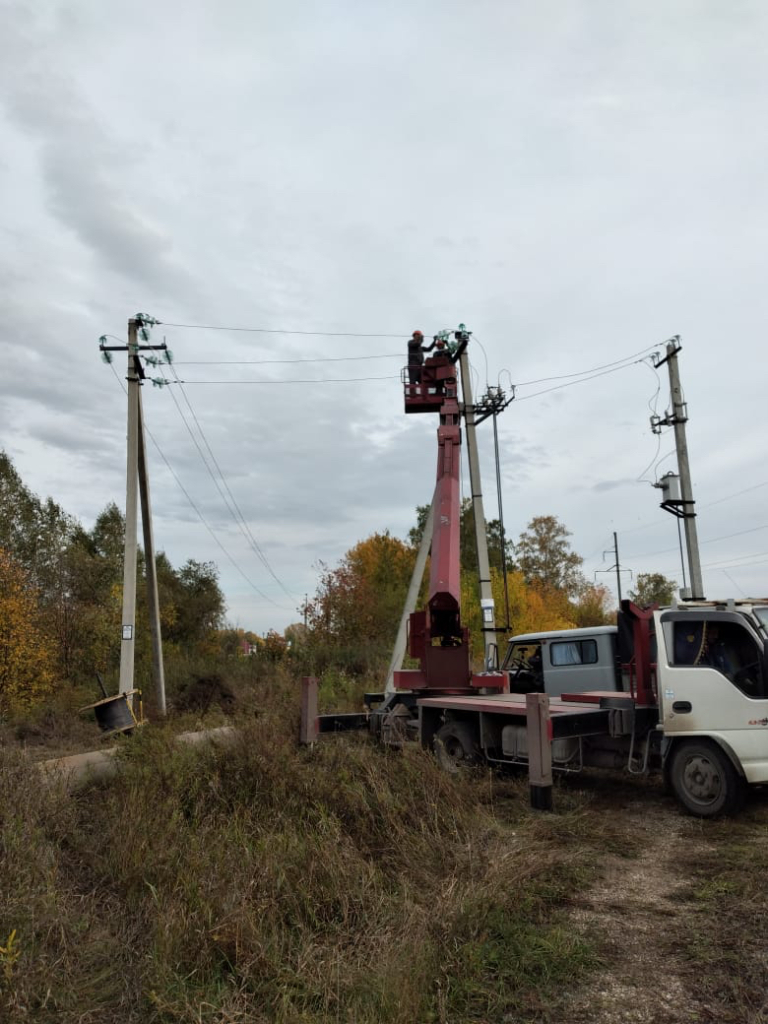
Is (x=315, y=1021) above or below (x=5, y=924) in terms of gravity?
below

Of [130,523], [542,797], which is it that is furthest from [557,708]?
[130,523]

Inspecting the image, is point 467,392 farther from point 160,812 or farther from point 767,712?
point 160,812

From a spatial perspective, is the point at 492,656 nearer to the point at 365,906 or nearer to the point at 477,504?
the point at 477,504

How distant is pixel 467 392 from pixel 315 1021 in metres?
16.0

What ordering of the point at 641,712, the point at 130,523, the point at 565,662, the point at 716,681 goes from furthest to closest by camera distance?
the point at 130,523 → the point at 565,662 → the point at 641,712 → the point at 716,681

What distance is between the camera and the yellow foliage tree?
18266 millimetres

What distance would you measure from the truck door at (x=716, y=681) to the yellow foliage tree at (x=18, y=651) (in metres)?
15.8

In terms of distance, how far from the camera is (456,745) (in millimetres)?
10172

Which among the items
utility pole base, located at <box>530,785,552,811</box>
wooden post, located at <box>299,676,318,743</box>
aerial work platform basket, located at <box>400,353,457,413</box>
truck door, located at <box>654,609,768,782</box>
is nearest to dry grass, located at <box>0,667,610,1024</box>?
utility pole base, located at <box>530,785,552,811</box>

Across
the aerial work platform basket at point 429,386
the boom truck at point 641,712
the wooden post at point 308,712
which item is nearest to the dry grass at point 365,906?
the boom truck at point 641,712

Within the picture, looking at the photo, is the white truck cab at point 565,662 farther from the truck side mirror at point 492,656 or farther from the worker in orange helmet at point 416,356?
the worker in orange helmet at point 416,356

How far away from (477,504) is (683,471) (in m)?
6.46

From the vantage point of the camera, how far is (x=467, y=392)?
18406 millimetres

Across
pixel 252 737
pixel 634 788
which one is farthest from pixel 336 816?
pixel 634 788
